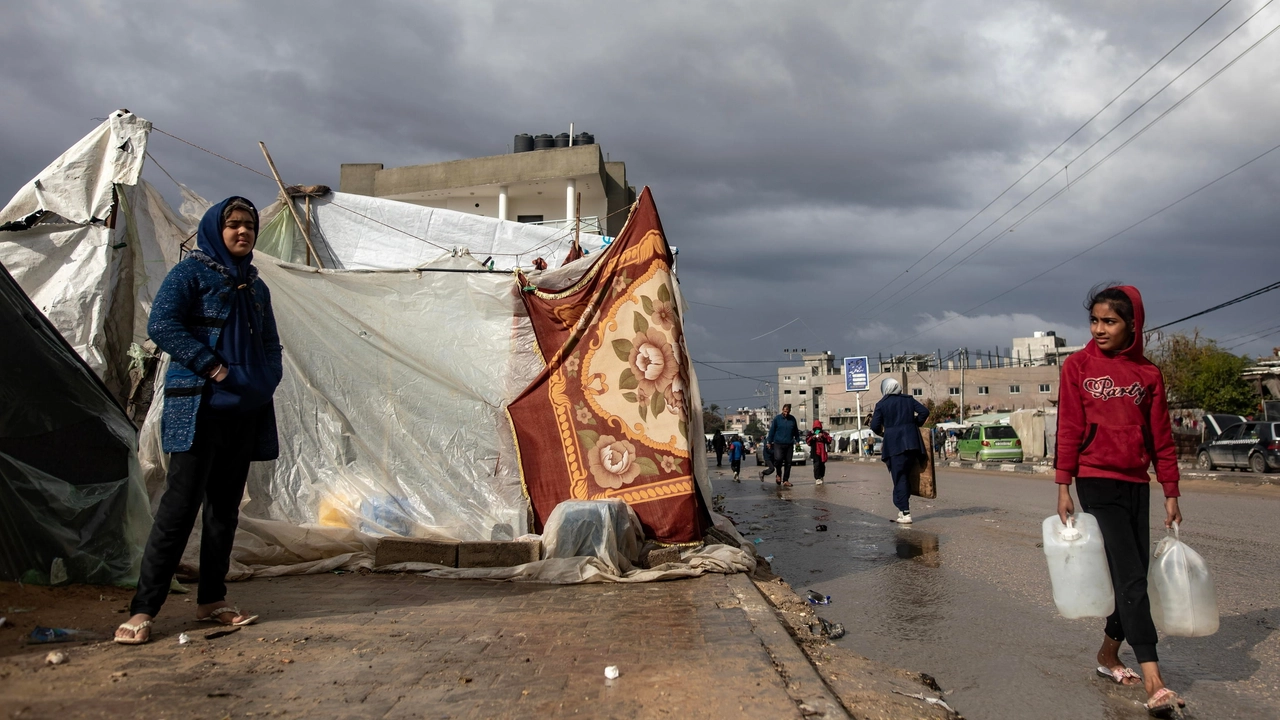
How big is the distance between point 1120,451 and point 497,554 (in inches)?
139

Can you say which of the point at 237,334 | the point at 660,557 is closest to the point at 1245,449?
the point at 660,557

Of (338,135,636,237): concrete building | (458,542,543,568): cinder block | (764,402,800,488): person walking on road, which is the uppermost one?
(338,135,636,237): concrete building

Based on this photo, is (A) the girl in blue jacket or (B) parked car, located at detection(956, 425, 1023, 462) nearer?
(A) the girl in blue jacket

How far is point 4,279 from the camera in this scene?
12.9 feet

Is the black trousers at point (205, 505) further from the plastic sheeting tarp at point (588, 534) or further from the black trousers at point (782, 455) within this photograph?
the black trousers at point (782, 455)

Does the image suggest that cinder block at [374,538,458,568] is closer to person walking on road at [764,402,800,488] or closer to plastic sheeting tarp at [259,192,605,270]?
plastic sheeting tarp at [259,192,605,270]

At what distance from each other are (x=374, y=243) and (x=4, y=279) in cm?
487

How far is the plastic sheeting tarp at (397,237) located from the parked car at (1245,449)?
18470 millimetres

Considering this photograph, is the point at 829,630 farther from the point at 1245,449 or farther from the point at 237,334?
the point at 1245,449

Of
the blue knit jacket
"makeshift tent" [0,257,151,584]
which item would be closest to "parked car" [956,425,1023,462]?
"makeshift tent" [0,257,151,584]

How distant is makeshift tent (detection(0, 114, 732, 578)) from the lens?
19.8ft

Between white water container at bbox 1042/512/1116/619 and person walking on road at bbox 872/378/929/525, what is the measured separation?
5.65 m

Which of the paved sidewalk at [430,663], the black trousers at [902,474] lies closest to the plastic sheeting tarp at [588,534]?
the paved sidewalk at [430,663]

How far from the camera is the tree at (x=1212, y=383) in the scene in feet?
116
